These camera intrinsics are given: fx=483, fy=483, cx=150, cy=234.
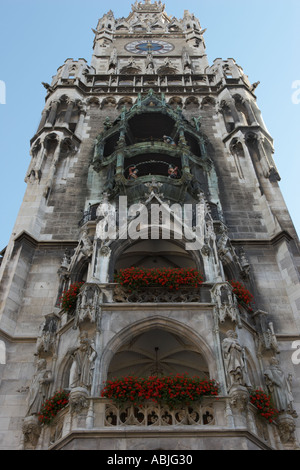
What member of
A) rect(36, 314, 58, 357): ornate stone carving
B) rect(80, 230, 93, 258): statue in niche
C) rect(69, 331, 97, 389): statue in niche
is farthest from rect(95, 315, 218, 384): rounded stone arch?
rect(80, 230, 93, 258): statue in niche

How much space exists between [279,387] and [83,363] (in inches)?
182

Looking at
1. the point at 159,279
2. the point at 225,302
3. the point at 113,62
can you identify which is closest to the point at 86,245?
the point at 159,279

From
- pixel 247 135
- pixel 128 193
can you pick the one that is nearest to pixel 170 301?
pixel 128 193

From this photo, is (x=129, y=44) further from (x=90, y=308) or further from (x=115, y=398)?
(x=115, y=398)

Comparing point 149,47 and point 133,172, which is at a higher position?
point 149,47

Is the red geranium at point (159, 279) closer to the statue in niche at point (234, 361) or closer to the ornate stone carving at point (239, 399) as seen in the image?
the statue in niche at point (234, 361)

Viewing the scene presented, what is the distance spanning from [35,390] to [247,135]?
1421cm

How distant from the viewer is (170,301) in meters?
12.5

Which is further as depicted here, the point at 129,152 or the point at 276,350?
the point at 129,152

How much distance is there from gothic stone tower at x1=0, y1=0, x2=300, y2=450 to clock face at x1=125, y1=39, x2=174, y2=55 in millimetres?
9729

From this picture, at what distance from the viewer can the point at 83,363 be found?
10.7m

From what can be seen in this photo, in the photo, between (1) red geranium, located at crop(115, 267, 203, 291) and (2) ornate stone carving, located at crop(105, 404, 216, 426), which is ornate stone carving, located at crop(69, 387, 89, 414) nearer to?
(2) ornate stone carving, located at crop(105, 404, 216, 426)

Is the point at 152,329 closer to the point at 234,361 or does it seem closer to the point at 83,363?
the point at 83,363

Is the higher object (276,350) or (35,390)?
(276,350)
